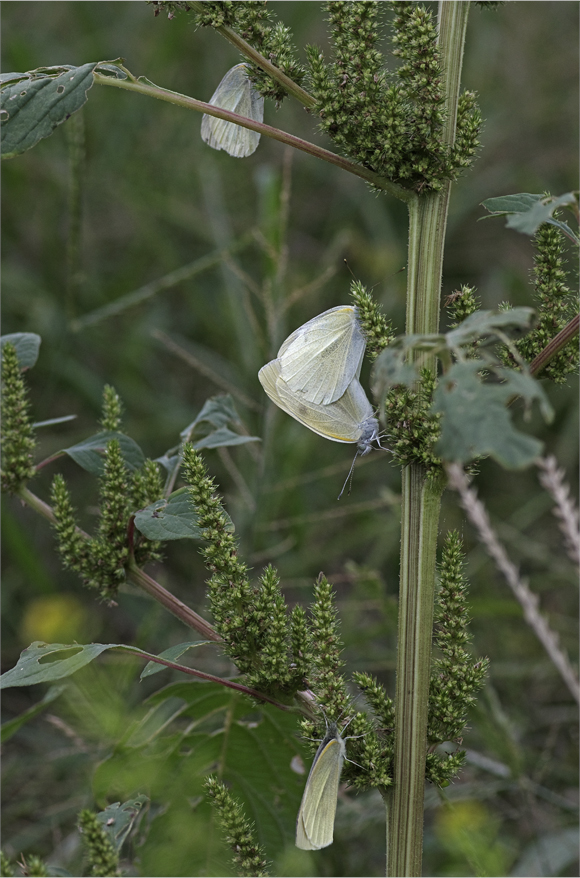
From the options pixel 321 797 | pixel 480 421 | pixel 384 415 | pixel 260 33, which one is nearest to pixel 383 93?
pixel 260 33

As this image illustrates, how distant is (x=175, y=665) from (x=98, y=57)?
3761mm

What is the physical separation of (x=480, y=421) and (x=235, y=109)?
0.96 meters

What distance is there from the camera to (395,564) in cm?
364

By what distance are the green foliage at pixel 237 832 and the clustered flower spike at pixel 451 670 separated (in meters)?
0.31

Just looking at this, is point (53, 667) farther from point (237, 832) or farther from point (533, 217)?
point (533, 217)

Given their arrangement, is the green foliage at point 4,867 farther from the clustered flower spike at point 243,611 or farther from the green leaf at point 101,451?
the green leaf at point 101,451

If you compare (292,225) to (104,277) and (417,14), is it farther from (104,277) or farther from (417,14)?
(417,14)

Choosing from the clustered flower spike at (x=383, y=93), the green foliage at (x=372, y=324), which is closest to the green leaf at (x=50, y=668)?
the green foliage at (x=372, y=324)

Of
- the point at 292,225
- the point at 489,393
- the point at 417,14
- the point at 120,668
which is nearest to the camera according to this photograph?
the point at 489,393

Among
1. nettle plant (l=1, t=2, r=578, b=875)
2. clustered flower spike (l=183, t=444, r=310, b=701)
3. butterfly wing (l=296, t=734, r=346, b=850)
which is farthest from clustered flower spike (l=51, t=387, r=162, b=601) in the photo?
butterfly wing (l=296, t=734, r=346, b=850)

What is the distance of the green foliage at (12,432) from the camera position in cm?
159

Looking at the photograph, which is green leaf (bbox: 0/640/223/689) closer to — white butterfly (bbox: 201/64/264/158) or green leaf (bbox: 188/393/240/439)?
green leaf (bbox: 188/393/240/439)

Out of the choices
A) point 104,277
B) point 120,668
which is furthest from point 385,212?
point 120,668

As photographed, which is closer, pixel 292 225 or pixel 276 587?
pixel 276 587
